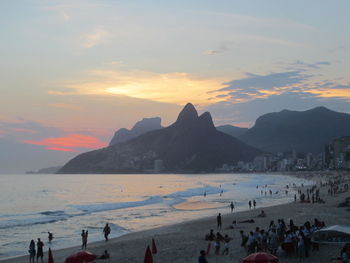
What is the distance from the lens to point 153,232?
86.3 feet

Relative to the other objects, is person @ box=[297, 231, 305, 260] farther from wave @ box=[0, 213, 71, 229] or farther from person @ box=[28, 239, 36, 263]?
wave @ box=[0, 213, 71, 229]

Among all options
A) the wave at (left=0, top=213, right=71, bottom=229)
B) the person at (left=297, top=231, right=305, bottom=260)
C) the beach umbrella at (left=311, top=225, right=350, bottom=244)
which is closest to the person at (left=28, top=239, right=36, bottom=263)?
the person at (left=297, top=231, right=305, bottom=260)

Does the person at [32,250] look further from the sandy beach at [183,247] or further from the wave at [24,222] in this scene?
the wave at [24,222]

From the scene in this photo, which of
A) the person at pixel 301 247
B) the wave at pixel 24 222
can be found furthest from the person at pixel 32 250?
the wave at pixel 24 222

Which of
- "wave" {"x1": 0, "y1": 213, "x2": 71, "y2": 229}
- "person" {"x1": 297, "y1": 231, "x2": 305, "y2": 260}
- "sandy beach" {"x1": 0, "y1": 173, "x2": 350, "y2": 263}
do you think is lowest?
"wave" {"x1": 0, "y1": 213, "x2": 71, "y2": 229}

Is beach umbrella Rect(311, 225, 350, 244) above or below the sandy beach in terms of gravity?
above

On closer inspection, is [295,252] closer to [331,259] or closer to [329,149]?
[331,259]

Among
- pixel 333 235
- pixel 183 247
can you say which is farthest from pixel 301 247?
pixel 183 247

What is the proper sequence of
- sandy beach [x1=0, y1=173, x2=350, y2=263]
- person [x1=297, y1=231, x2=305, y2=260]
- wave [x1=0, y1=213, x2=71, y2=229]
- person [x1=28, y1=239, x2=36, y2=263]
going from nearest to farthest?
person [x1=297, y1=231, x2=305, y2=260] < sandy beach [x1=0, y1=173, x2=350, y2=263] < person [x1=28, y1=239, x2=36, y2=263] < wave [x1=0, y1=213, x2=71, y2=229]

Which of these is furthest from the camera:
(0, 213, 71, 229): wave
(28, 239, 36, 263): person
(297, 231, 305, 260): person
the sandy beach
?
(0, 213, 71, 229): wave

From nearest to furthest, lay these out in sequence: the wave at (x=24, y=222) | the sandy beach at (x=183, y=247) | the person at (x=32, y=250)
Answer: the sandy beach at (x=183, y=247), the person at (x=32, y=250), the wave at (x=24, y=222)

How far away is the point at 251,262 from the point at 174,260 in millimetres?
5611

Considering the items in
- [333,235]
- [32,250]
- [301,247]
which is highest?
[333,235]

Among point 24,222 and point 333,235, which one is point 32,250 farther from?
point 24,222
